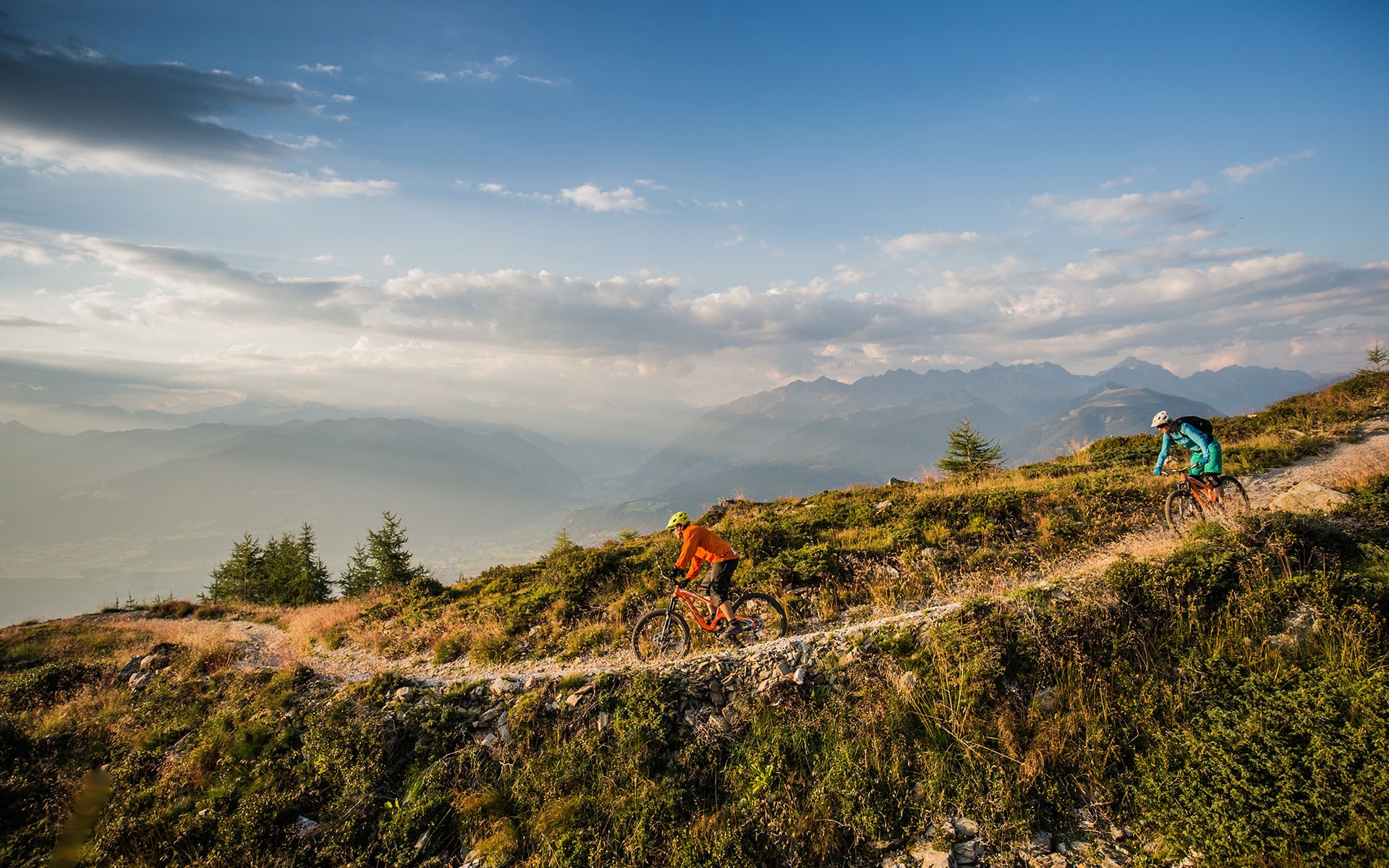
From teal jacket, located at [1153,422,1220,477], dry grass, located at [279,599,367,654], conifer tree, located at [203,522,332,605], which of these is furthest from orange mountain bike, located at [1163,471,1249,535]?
conifer tree, located at [203,522,332,605]

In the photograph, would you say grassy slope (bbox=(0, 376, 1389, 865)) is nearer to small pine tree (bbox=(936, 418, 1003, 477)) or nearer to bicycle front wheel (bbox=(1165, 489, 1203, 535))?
bicycle front wheel (bbox=(1165, 489, 1203, 535))

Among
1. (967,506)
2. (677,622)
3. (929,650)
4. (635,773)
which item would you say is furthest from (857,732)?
(967,506)

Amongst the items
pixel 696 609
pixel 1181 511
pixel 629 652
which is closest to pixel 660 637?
pixel 696 609

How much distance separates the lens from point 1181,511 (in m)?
12.2

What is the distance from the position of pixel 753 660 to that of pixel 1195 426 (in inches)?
468

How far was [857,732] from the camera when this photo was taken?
7.70m

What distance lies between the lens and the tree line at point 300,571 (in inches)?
1287

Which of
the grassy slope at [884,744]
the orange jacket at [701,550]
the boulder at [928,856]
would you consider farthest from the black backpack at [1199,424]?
the boulder at [928,856]

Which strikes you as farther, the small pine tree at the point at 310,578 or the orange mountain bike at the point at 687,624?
the small pine tree at the point at 310,578

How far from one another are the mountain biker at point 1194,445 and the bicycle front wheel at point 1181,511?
21.0 inches

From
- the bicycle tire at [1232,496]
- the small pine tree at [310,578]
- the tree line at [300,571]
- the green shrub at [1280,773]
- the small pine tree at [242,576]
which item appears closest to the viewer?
the green shrub at [1280,773]

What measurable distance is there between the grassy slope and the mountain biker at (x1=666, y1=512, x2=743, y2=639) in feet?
5.94

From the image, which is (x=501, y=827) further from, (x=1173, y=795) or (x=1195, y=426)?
(x=1195, y=426)

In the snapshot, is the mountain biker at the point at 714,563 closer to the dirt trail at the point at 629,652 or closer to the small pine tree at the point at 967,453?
the dirt trail at the point at 629,652
